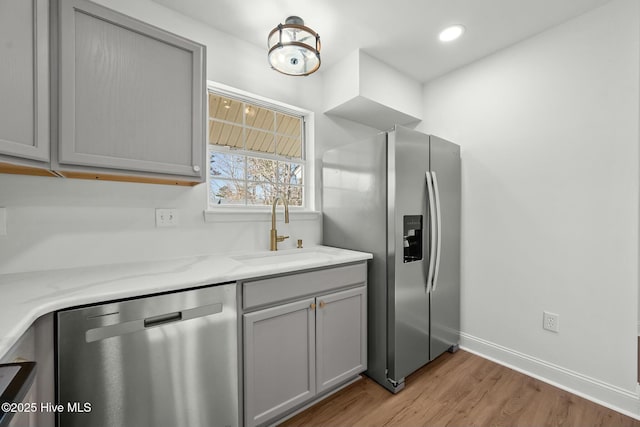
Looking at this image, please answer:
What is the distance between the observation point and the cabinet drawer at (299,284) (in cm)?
143

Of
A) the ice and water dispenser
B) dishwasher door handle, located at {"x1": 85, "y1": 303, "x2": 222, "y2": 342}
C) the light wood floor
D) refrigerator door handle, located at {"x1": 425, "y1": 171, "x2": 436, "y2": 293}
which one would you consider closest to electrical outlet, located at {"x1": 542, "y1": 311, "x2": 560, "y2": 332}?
the light wood floor

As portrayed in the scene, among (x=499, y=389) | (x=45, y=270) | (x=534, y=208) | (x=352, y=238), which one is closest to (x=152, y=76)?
(x=45, y=270)

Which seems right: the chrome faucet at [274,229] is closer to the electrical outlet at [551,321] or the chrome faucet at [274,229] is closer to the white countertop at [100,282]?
the white countertop at [100,282]

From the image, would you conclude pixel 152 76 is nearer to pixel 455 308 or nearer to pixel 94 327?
pixel 94 327

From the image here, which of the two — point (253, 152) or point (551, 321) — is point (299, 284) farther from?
point (551, 321)

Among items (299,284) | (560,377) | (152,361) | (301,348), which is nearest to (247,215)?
(299,284)

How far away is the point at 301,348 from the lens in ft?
5.35

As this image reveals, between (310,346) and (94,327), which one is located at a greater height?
(94,327)

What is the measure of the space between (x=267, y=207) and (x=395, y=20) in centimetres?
172

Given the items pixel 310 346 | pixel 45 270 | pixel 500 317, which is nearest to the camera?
pixel 45 270

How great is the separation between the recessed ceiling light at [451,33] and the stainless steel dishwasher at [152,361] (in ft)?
7.81

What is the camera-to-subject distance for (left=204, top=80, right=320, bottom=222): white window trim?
6.54 ft

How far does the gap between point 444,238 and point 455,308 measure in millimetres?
686

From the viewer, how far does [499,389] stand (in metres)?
1.92
